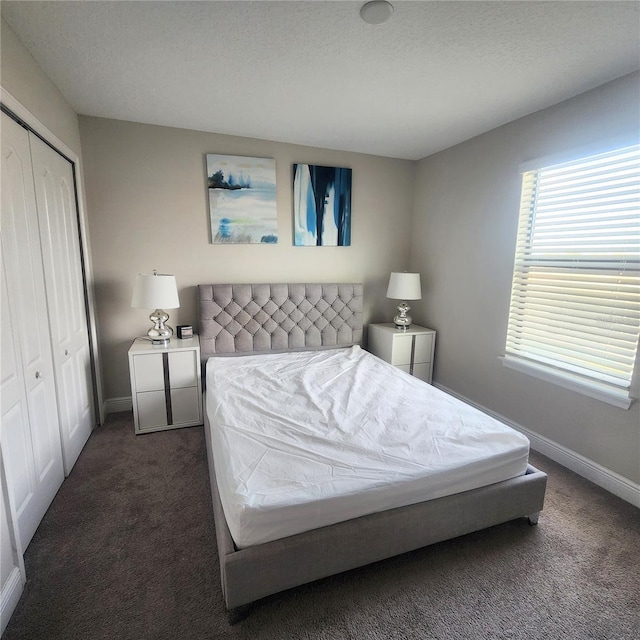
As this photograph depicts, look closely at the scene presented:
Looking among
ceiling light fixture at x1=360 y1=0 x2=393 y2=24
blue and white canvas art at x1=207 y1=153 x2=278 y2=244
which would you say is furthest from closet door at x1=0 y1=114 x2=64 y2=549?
ceiling light fixture at x1=360 y1=0 x2=393 y2=24

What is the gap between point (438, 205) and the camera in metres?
3.57

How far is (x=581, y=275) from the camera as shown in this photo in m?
2.30

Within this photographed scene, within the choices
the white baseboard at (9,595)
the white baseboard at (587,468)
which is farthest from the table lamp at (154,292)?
the white baseboard at (587,468)

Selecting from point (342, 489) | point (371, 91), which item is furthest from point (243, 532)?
point (371, 91)

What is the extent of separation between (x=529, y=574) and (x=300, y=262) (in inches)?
115

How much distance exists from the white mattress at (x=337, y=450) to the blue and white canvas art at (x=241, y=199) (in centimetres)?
144

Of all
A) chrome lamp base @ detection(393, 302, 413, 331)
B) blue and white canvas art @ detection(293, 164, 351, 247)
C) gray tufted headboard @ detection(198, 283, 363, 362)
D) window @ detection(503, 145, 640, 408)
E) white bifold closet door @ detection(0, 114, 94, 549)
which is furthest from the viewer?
chrome lamp base @ detection(393, 302, 413, 331)

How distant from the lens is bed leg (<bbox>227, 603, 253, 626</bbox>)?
138 cm

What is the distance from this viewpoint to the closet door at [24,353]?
1595 millimetres

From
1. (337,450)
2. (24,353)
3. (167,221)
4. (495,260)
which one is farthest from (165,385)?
(495,260)

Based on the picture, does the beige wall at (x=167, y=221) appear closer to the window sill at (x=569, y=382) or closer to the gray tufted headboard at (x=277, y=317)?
the gray tufted headboard at (x=277, y=317)

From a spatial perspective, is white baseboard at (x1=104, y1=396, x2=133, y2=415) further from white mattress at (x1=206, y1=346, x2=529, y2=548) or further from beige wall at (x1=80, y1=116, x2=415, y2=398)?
white mattress at (x1=206, y1=346, x2=529, y2=548)

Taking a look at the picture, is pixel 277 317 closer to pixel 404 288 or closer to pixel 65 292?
pixel 404 288

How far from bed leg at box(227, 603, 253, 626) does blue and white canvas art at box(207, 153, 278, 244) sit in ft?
8.97
